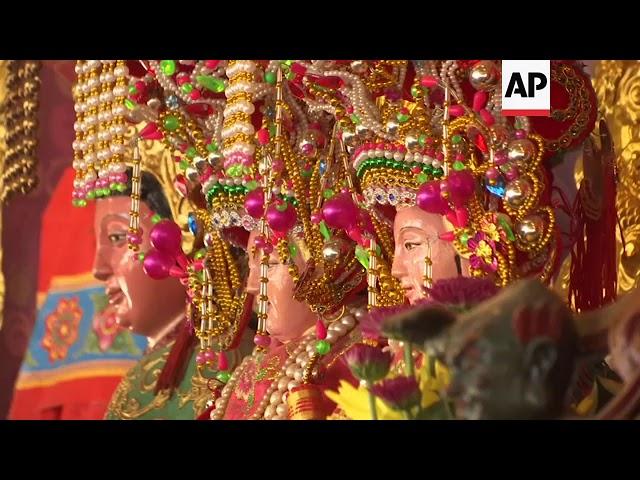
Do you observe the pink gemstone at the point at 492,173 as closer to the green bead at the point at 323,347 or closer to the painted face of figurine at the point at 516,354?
the green bead at the point at 323,347

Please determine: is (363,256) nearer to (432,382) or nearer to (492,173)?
(492,173)

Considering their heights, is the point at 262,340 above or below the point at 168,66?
below

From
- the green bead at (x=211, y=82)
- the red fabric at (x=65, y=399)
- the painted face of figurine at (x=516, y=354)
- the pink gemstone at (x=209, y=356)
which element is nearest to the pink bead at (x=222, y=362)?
the pink gemstone at (x=209, y=356)

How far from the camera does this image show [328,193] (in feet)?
7.61

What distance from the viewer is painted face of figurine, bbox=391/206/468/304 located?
6.91ft

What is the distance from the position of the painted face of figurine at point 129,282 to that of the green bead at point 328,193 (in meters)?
0.62

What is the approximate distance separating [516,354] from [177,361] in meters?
1.63

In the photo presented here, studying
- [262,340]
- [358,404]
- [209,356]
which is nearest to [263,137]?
[262,340]

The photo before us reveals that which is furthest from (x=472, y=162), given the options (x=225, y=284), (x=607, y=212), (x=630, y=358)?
(x=630, y=358)

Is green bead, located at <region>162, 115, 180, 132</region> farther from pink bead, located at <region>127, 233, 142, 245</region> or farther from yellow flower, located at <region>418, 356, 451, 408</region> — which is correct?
yellow flower, located at <region>418, 356, 451, 408</region>

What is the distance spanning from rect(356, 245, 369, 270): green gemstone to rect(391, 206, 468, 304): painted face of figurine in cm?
7

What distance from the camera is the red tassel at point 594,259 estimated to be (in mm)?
2094

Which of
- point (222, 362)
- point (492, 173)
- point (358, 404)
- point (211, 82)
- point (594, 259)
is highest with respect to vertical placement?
point (211, 82)

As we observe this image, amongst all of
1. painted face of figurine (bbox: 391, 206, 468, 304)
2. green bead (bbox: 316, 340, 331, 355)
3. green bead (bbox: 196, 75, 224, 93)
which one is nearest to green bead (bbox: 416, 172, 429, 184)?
painted face of figurine (bbox: 391, 206, 468, 304)
